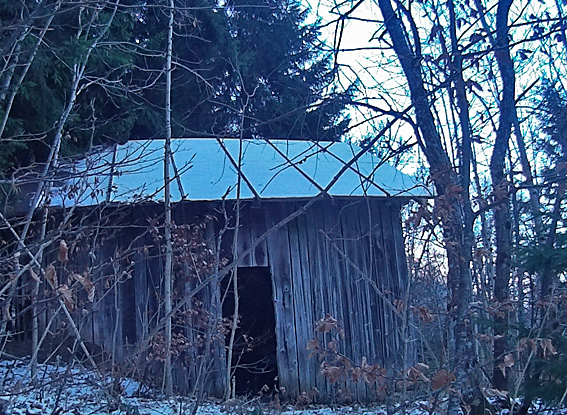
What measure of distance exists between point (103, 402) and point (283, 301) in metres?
2.89

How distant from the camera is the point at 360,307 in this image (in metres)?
8.59

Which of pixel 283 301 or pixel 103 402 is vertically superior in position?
pixel 283 301

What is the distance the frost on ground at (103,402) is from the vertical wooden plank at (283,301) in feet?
1.66

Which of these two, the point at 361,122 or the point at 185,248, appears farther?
the point at 185,248

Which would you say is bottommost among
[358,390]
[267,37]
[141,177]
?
[358,390]

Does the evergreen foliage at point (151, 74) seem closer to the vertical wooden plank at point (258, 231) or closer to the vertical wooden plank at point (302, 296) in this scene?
the vertical wooden plank at point (258, 231)

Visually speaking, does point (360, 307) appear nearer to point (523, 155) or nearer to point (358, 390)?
point (358, 390)

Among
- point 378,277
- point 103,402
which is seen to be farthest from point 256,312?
point 103,402

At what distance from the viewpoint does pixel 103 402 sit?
614 centimetres

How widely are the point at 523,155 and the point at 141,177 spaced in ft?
23.7

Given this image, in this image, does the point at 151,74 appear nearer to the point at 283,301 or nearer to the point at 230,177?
the point at 230,177

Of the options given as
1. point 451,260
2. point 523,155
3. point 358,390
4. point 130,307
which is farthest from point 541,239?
point 523,155

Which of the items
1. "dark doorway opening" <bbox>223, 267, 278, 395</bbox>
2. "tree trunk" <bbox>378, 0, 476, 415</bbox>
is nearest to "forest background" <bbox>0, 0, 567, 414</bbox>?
"tree trunk" <bbox>378, 0, 476, 415</bbox>

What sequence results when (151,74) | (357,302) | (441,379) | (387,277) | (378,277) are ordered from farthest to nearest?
1. (378,277)
2. (387,277)
3. (357,302)
4. (151,74)
5. (441,379)
